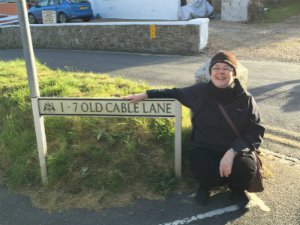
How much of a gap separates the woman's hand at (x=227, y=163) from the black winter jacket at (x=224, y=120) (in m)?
0.07

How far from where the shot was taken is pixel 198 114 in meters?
3.84

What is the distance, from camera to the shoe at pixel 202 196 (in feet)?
12.6

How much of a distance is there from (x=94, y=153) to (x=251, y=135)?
68.4 inches

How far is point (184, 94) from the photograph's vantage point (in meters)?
3.98

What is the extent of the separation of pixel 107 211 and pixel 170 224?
2.16 feet

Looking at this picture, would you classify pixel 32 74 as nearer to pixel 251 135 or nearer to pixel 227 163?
pixel 227 163

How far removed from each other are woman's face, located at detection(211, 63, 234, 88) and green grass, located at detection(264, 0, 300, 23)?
1714 cm

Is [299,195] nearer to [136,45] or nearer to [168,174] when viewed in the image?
[168,174]

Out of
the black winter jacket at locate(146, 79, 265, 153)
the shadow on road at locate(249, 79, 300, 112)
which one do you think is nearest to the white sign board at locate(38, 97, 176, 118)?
the black winter jacket at locate(146, 79, 265, 153)

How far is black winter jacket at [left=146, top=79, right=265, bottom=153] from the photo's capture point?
145 inches

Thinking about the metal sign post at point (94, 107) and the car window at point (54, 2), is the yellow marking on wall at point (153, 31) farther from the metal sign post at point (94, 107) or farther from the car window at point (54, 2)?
the car window at point (54, 2)

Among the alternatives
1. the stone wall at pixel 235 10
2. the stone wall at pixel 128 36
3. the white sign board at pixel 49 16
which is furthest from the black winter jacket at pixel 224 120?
the stone wall at pixel 235 10

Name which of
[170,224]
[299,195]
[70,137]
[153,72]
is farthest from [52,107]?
[153,72]

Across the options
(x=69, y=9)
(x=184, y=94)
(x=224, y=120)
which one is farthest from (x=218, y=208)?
(x=69, y=9)
